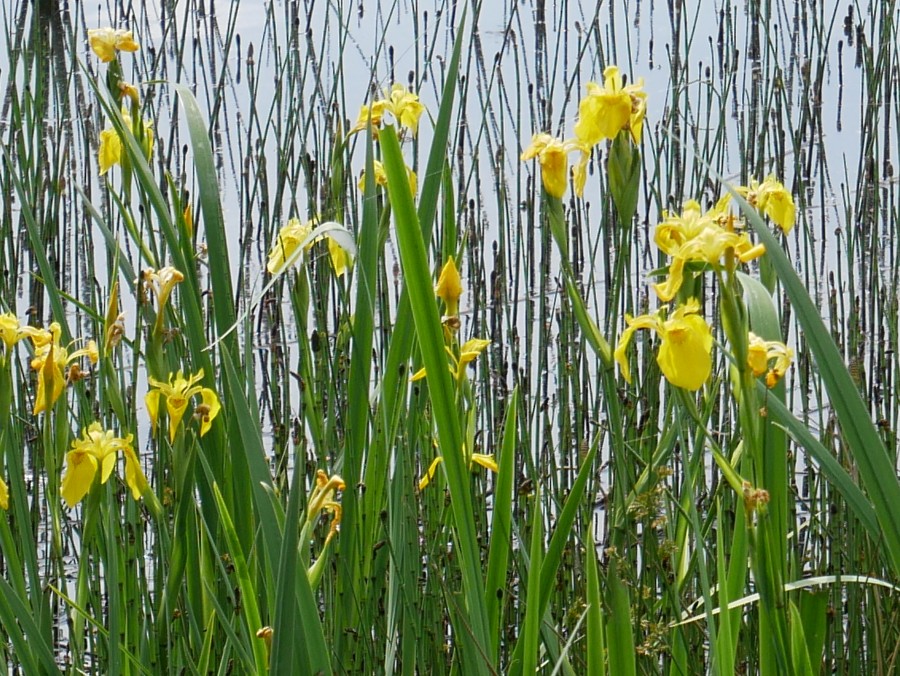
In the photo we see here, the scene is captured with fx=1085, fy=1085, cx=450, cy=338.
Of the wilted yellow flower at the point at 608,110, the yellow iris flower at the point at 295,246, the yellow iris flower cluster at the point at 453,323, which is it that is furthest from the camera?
the yellow iris flower at the point at 295,246

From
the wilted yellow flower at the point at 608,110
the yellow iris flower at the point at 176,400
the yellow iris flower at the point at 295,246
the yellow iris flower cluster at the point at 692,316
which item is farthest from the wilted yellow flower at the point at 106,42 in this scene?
the yellow iris flower cluster at the point at 692,316

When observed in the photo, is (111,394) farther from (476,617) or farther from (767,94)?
(767,94)

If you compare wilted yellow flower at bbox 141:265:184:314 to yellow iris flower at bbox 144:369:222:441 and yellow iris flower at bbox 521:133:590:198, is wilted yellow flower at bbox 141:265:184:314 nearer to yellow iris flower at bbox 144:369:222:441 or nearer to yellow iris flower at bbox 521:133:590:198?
yellow iris flower at bbox 144:369:222:441

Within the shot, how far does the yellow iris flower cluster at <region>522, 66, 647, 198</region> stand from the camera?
0.79 metres

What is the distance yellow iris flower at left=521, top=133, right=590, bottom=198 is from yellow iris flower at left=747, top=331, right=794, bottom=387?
0.62 ft

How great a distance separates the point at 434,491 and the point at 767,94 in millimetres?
1044

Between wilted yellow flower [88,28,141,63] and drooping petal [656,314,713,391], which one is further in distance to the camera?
wilted yellow flower [88,28,141,63]

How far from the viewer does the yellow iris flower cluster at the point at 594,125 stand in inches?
30.9

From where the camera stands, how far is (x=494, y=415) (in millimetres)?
1896

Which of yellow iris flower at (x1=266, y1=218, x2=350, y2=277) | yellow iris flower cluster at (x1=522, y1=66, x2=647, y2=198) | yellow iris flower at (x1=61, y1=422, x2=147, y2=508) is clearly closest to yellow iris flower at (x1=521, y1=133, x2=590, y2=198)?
yellow iris flower cluster at (x1=522, y1=66, x2=647, y2=198)

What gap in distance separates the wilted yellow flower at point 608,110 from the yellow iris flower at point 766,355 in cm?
18

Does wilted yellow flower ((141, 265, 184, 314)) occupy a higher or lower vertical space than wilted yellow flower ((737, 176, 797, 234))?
lower

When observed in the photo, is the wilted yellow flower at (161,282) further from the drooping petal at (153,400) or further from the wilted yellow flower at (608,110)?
the wilted yellow flower at (608,110)

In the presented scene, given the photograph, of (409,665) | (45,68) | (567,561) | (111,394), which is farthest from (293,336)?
(111,394)
